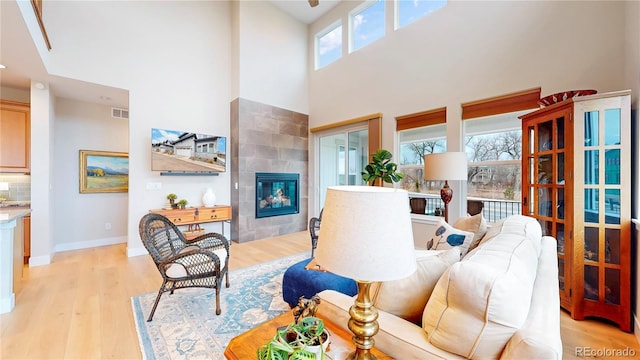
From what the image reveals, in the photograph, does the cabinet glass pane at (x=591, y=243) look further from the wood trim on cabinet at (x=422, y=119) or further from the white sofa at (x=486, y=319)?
the wood trim on cabinet at (x=422, y=119)

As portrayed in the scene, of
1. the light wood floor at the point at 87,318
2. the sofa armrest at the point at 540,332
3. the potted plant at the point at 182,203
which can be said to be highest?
the potted plant at the point at 182,203

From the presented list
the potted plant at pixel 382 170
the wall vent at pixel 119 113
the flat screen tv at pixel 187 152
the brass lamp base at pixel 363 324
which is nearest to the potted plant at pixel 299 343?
the brass lamp base at pixel 363 324

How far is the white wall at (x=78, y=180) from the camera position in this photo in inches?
166

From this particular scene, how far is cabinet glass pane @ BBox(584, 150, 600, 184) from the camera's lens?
7.07 ft

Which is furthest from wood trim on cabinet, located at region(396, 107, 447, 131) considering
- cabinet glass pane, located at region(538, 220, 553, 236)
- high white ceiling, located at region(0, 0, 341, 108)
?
high white ceiling, located at region(0, 0, 341, 108)

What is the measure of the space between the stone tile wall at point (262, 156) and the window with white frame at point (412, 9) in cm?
269

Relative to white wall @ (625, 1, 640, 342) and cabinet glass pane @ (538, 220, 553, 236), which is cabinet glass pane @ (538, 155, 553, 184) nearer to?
cabinet glass pane @ (538, 220, 553, 236)

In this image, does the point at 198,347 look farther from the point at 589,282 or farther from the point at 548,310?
the point at 589,282

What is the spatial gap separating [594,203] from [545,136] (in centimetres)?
74

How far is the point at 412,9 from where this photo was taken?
428 cm

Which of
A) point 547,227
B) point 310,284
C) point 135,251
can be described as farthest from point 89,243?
point 547,227

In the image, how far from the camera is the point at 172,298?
2596mm

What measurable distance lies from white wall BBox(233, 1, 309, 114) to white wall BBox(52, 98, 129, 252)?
245cm

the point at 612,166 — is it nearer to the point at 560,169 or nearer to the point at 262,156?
the point at 560,169
